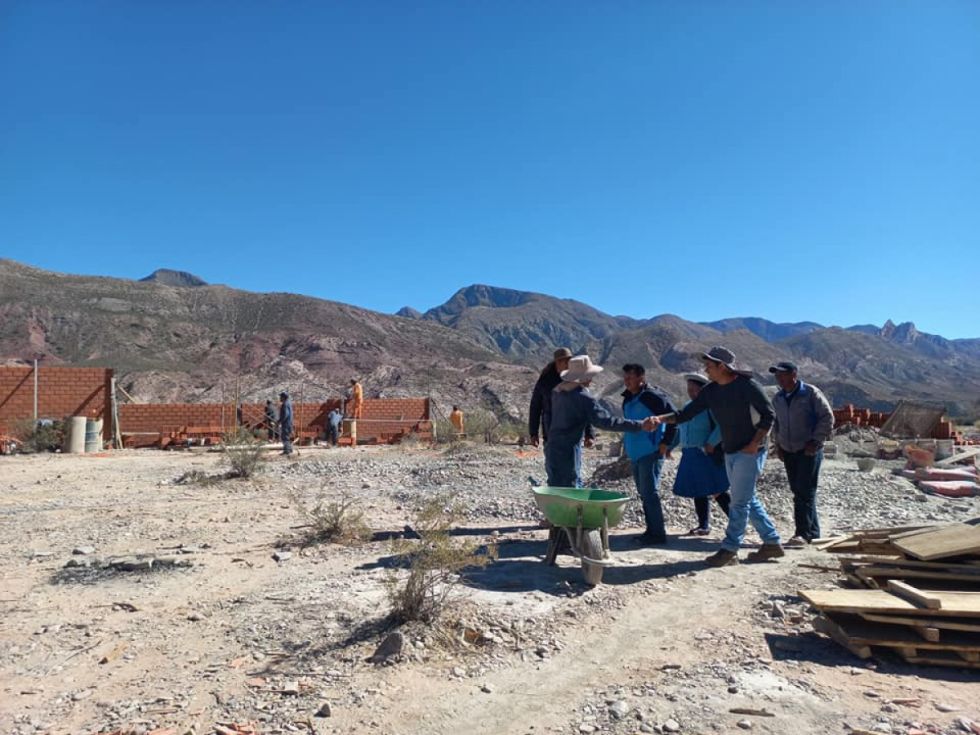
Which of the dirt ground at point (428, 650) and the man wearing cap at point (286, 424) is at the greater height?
the man wearing cap at point (286, 424)

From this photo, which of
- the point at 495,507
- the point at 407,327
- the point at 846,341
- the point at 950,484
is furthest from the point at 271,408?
the point at 846,341

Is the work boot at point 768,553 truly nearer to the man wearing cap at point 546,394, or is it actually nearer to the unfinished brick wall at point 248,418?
the man wearing cap at point 546,394

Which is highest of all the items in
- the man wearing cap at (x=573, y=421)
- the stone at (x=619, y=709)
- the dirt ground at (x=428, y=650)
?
the man wearing cap at (x=573, y=421)

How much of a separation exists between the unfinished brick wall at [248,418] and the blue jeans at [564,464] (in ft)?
49.9

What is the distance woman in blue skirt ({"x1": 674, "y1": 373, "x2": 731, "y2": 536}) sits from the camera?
6.40 meters

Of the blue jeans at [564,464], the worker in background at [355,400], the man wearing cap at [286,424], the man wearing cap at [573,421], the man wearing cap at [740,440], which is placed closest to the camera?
the man wearing cap at [740,440]

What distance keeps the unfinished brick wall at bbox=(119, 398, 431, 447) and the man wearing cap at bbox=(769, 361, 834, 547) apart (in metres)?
16.1

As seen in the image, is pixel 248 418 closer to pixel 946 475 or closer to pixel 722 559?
pixel 946 475

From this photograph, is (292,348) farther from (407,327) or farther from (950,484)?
(950,484)

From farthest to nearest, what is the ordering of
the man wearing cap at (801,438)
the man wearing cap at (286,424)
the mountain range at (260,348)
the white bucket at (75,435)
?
the mountain range at (260,348)
the white bucket at (75,435)
the man wearing cap at (286,424)
the man wearing cap at (801,438)

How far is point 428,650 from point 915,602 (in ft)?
8.38

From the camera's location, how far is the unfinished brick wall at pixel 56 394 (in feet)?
62.7

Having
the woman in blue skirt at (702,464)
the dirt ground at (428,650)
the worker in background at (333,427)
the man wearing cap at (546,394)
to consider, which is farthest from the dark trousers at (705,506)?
the worker in background at (333,427)

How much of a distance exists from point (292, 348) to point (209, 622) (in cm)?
4743
